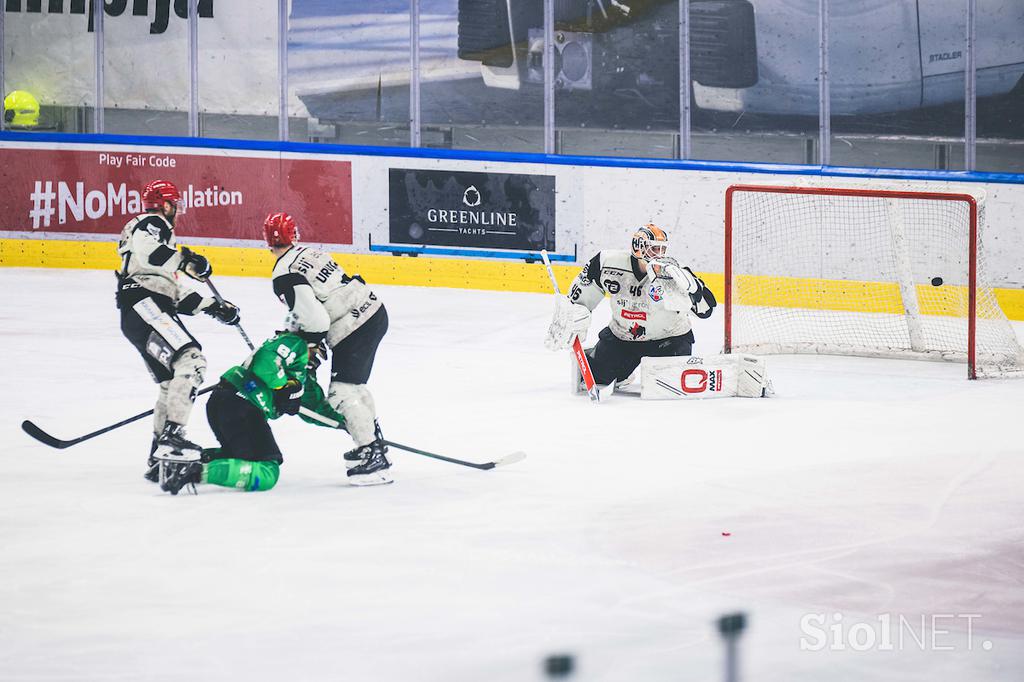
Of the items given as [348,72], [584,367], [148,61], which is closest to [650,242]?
[584,367]

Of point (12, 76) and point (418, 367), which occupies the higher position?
point (12, 76)

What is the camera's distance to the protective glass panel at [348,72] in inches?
535

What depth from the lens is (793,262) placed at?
456 inches

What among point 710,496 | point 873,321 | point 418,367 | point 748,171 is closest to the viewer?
point 710,496

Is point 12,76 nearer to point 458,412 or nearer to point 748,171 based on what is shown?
point 748,171

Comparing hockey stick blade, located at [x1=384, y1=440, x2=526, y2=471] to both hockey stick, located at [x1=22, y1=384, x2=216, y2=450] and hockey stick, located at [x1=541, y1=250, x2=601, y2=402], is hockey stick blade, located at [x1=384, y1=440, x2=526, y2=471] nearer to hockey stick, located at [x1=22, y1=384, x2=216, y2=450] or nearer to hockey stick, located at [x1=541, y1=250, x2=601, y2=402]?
hockey stick, located at [x1=22, y1=384, x2=216, y2=450]

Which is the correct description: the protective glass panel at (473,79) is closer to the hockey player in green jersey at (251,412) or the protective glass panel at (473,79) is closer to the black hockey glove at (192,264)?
the black hockey glove at (192,264)

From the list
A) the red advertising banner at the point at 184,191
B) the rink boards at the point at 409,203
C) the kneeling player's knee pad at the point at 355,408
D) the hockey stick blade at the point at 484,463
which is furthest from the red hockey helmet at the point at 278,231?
the red advertising banner at the point at 184,191

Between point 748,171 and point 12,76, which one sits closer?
point 748,171

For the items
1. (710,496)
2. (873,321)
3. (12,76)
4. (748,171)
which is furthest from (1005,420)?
(12,76)

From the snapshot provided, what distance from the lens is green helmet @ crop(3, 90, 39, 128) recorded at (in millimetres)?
14039

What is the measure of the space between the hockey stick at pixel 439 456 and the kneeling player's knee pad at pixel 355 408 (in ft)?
0.34

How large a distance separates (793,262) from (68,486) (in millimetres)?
6476

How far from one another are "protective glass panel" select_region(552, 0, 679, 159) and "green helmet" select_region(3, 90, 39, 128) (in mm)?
4428
